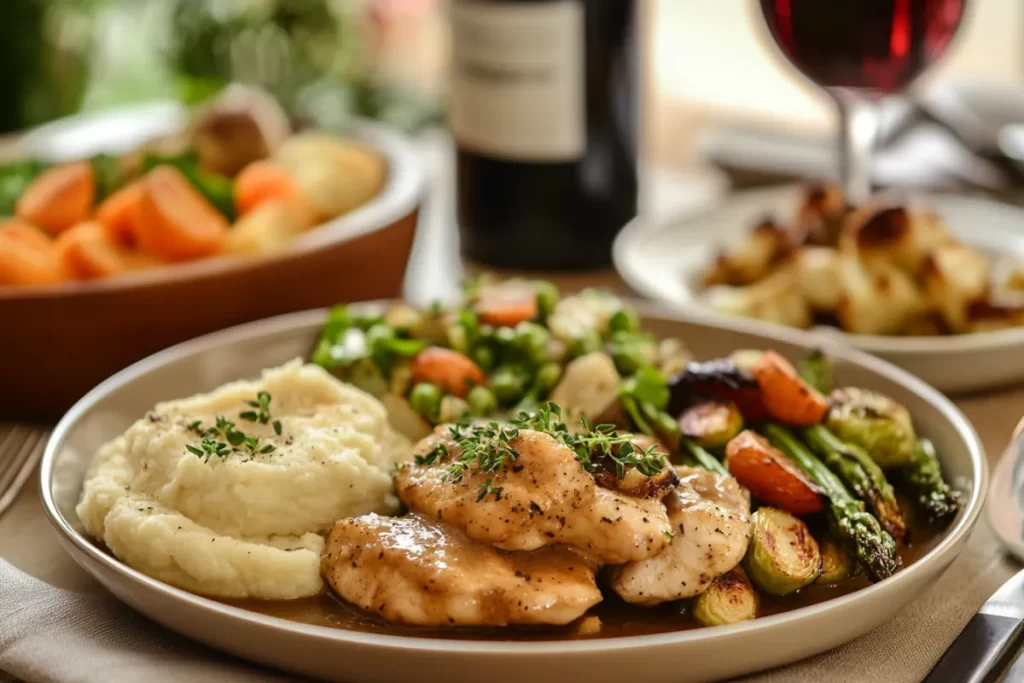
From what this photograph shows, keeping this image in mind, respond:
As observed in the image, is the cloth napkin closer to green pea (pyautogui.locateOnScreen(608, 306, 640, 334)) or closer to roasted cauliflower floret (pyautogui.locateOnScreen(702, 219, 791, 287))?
green pea (pyautogui.locateOnScreen(608, 306, 640, 334))

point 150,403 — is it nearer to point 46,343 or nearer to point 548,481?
point 46,343

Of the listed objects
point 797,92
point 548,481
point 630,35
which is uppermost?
point 630,35

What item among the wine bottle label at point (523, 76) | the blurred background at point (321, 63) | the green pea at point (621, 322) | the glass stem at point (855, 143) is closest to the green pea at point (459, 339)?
the green pea at point (621, 322)

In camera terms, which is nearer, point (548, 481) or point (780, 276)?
point (548, 481)

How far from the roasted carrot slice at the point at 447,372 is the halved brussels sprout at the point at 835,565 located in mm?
848

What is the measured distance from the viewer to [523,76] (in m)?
3.44

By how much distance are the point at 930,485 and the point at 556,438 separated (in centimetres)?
76

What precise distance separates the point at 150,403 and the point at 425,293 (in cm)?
132

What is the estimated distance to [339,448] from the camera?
6.81 ft

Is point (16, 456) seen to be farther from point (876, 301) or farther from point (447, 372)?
point (876, 301)

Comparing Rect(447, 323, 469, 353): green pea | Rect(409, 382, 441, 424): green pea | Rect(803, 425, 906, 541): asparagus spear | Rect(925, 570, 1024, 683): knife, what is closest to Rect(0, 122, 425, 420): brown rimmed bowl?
Rect(447, 323, 469, 353): green pea

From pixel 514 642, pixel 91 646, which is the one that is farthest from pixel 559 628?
pixel 91 646

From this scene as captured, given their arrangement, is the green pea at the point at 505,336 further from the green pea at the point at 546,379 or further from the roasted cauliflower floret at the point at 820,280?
the roasted cauliflower floret at the point at 820,280

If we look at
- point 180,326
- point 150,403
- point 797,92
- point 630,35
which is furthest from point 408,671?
point 797,92
